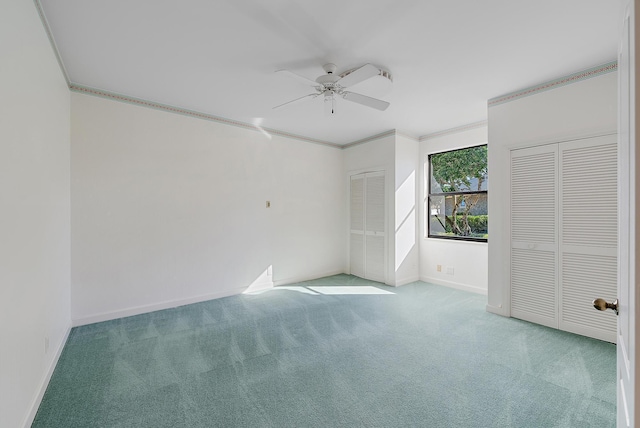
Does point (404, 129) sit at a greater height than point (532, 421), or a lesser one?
greater

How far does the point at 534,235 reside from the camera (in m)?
3.14

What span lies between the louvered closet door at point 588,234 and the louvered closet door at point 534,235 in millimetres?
85

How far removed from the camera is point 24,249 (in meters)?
Result: 1.69

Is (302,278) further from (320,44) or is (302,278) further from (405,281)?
(320,44)

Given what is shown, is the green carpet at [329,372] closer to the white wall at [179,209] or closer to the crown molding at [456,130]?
the white wall at [179,209]

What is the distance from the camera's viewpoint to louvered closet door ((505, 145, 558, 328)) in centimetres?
301

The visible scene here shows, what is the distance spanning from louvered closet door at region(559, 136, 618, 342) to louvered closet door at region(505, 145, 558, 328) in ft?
0.28

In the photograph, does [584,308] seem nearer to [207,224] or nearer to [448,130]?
[448,130]

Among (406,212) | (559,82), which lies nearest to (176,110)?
(406,212)

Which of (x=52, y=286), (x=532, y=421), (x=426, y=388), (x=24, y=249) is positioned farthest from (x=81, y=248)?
(x=532, y=421)

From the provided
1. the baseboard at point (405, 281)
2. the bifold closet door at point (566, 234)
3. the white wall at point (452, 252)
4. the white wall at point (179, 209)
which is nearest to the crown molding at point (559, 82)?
the bifold closet door at point (566, 234)

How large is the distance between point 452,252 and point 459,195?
91 cm

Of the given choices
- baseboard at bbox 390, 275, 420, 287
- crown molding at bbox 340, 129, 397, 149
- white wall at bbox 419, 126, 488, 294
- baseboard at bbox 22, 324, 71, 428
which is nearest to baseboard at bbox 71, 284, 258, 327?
baseboard at bbox 22, 324, 71, 428

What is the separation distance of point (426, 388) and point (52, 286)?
299 cm
